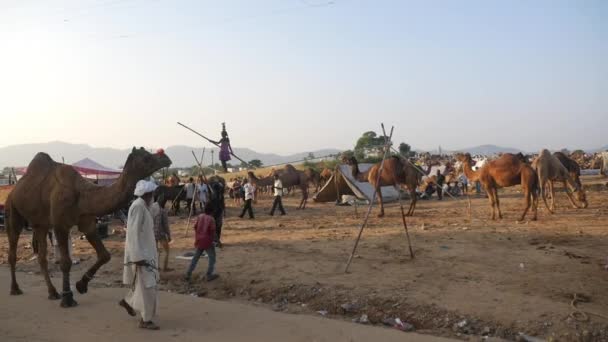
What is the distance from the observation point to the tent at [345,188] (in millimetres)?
20734

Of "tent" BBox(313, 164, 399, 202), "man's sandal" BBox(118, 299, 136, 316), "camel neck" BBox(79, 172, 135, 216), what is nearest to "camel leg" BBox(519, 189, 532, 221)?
"tent" BBox(313, 164, 399, 202)

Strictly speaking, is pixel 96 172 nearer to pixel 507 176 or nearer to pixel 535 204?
pixel 507 176

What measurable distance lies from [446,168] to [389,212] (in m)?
14.9

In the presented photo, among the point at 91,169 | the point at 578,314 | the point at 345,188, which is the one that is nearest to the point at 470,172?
the point at 345,188

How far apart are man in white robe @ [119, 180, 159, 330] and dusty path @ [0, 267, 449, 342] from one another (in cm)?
29

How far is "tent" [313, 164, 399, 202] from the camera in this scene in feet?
68.0

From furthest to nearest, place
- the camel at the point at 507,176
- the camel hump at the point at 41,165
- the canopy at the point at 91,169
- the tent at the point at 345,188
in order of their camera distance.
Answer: the canopy at the point at 91,169 → the tent at the point at 345,188 → the camel at the point at 507,176 → the camel hump at the point at 41,165

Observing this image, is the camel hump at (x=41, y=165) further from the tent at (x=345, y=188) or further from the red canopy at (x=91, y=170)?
the red canopy at (x=91, y=170)

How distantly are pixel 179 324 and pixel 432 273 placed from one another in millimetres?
4126

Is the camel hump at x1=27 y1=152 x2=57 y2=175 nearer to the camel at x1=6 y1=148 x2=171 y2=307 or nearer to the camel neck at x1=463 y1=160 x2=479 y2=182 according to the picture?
the camel at x1=6 y1=148 x2=171 y2=307

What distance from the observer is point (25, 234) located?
1725 cm

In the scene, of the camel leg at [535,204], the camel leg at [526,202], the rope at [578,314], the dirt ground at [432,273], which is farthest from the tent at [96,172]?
the rope at [578,314]

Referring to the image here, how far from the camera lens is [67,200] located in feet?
24.7

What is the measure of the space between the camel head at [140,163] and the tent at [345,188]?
13.3 meters
